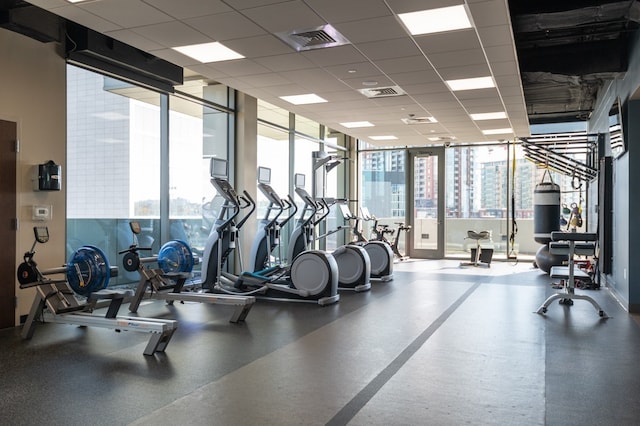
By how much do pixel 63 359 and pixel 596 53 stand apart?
7.53 meters

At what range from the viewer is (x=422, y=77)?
6883 mm

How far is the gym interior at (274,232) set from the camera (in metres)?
3.62

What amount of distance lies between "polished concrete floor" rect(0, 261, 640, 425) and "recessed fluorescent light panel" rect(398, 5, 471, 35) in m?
2.95

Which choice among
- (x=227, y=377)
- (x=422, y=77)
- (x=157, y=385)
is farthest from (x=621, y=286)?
(x=157, y=385)

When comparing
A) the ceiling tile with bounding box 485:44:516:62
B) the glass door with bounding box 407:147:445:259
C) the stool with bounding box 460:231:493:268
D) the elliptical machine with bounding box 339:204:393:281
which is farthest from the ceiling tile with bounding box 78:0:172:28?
the glass door with bounding box 407:147:445:259

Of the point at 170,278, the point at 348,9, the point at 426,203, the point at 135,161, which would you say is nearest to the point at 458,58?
the point at 348,9

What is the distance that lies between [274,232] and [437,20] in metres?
4.12

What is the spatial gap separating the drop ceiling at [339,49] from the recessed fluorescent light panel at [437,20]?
9 cm

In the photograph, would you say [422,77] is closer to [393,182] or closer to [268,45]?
[268,45]

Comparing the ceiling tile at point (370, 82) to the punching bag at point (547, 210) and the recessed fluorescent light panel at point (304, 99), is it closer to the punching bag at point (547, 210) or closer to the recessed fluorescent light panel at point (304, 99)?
the recessed fluorescent light panel at point (304, 99)

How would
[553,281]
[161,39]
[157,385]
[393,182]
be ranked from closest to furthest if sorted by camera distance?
1. [157,385]
2. [161,39]
3. [553,281]
4. [393,182]

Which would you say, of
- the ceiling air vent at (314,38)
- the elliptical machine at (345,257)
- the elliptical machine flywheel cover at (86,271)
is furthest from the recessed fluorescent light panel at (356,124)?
the elliptical machine flywheel cover at (86,271)

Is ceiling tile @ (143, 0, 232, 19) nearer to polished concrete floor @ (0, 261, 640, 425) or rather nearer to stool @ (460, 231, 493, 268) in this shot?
polished concrete floor @ (0, 261, 640, 425)

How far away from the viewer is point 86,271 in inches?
205
